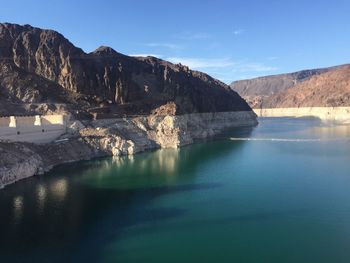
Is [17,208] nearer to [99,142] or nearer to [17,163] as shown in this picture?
[17,163]

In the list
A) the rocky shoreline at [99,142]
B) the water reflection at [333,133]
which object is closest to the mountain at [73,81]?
the rocky shoreline at [99,142]

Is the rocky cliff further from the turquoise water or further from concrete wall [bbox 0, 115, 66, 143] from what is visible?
the turquoise water

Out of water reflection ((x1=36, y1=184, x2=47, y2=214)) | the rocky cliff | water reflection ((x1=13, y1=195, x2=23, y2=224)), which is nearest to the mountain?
the rocky cliff

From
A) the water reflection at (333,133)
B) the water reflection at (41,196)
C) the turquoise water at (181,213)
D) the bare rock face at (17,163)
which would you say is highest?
the bare rock face at (17,163)

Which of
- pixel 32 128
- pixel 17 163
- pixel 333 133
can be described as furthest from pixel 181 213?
pixel 333 133

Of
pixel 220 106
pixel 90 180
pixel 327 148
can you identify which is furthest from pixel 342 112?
pixel 90 180

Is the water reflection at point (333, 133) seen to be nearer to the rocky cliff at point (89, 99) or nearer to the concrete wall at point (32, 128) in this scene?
the rocky cliff at point (89, 99)
